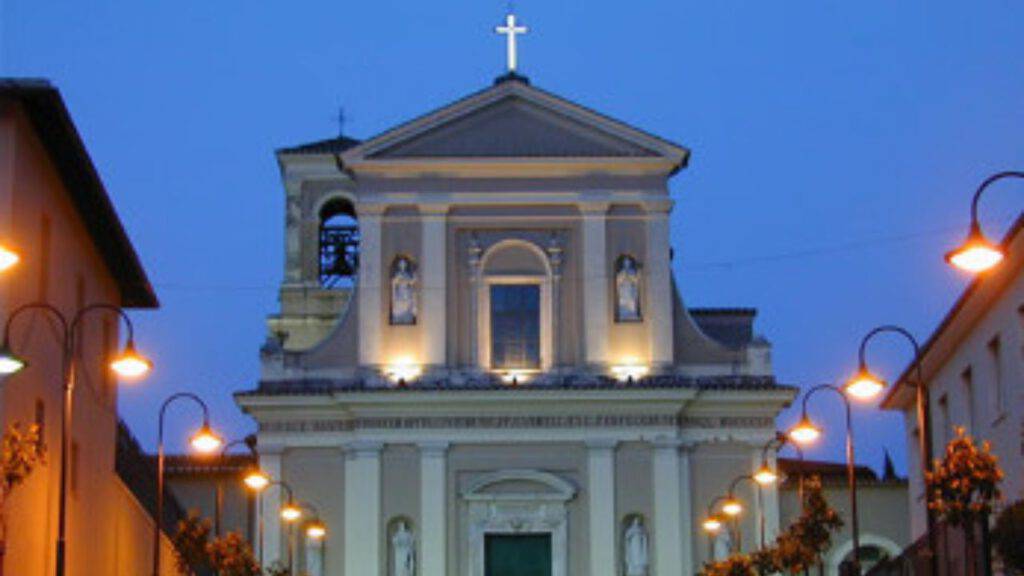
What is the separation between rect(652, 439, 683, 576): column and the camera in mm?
48844

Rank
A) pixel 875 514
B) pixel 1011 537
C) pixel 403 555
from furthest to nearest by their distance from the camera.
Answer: pixel 875 514 < pixel 403 555 < pixel 1011 537

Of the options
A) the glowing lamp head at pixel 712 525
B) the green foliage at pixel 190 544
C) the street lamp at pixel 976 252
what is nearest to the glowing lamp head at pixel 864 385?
the street lamp at pixel 976 252

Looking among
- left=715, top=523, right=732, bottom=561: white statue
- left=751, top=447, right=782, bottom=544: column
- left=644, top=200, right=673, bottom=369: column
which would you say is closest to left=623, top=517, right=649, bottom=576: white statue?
left=715, top=523, right=732, bottom=561: white statue

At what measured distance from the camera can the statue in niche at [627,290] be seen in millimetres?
50241

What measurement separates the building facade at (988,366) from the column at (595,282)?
10765mm

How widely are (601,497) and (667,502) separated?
1576 mm

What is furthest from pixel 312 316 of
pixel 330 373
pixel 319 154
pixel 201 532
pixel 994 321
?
pixel 994 321

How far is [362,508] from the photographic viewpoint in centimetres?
4919

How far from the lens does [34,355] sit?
2891 centimetres

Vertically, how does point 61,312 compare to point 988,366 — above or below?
above

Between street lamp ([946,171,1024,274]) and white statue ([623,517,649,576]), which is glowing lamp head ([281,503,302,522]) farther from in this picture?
street lamp ([946,171,1024,274])

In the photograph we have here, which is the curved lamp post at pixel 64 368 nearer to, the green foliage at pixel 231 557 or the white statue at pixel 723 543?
the green foliage at pixel 231 557

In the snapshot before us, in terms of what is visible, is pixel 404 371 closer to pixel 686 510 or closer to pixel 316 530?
pixel 316 530

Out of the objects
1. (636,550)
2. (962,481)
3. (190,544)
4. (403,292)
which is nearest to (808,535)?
(636,550)
